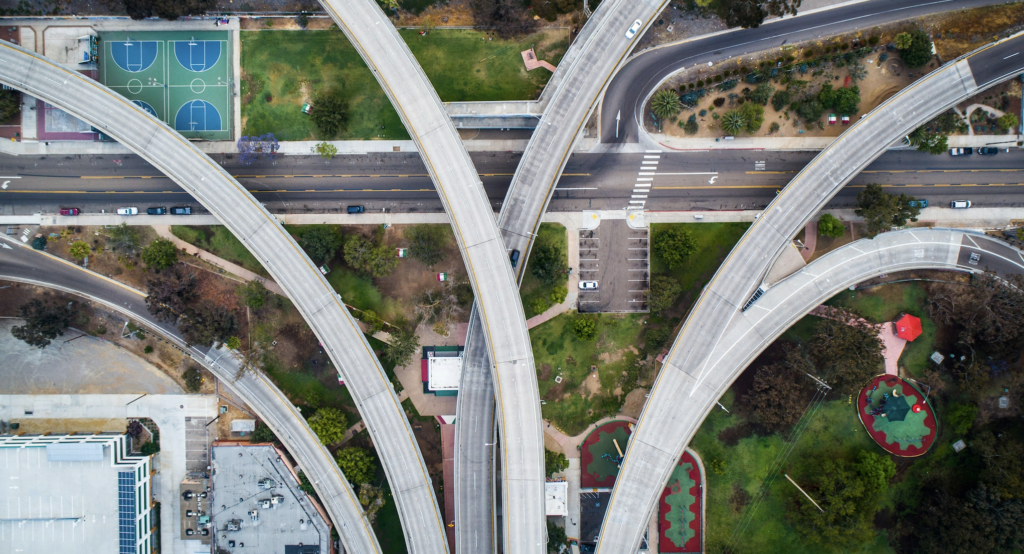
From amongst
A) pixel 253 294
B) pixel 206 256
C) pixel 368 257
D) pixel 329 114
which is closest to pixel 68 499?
pixel 253 294

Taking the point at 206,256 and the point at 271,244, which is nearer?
the point at 271,244

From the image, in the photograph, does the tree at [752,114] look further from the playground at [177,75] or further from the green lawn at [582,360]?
the playground at [177,75]

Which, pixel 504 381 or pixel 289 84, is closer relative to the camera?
pixel 504 381

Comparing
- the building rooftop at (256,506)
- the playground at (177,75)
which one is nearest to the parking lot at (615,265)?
the building rooftop at (256,506)

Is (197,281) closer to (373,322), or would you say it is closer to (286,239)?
(286,239)

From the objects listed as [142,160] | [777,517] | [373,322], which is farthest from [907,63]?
[142,160]

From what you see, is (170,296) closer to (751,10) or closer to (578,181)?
(578,181)
